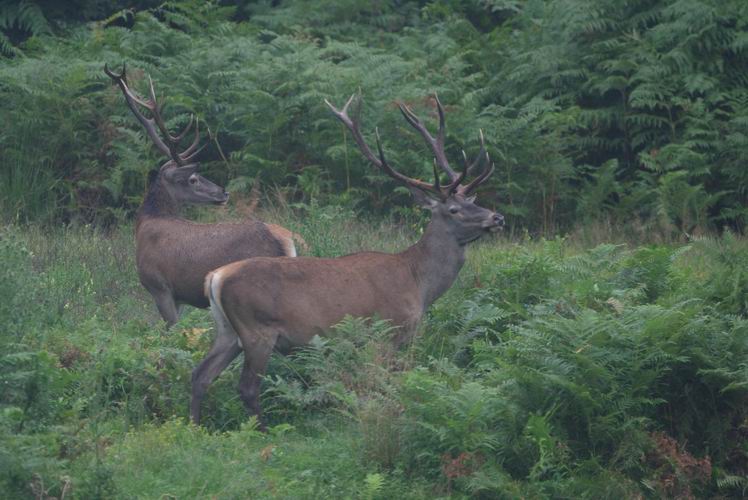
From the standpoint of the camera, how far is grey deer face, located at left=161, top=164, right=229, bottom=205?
10734 mm

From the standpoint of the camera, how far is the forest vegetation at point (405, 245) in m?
A: 6.07

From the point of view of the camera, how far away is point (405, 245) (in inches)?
434

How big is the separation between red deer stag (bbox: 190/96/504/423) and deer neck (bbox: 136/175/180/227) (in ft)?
8.53

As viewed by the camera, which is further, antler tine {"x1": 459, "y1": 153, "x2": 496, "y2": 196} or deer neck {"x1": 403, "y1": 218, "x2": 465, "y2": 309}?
antler tine {"x1": 459, "y1": 153, "x2": 496, "y2": 196}

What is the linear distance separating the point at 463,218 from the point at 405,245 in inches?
87.2

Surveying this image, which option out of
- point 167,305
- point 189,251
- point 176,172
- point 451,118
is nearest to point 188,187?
point 176,172

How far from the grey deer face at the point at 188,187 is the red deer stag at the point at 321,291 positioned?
2653mm

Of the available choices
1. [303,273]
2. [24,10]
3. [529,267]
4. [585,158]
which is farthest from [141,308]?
[24,10]

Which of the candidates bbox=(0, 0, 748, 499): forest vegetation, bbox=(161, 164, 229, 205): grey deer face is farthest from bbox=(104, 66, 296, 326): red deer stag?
bbox=(161, 164, 229, 205): grey deer face

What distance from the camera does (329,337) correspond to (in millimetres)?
7535

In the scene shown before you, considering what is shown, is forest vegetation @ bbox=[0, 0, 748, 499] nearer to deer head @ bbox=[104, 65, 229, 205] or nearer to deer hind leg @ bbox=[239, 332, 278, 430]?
deer hind leg @ bbox=[239, 332, 278, 430]

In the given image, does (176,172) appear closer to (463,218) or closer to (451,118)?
(463,218)

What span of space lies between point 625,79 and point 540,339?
757 centimetres

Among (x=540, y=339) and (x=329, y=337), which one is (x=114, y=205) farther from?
(x=540, y=339)
